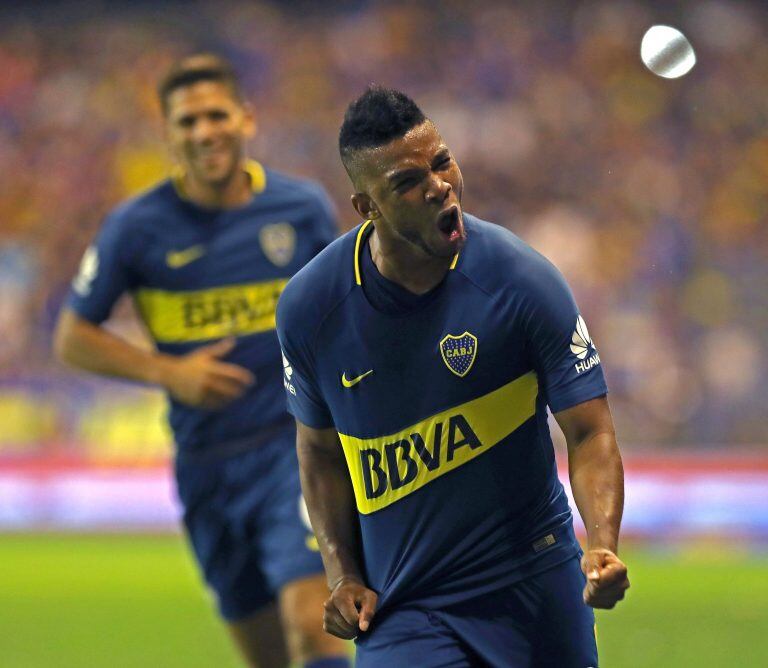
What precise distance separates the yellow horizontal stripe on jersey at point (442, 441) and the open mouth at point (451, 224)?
447mm

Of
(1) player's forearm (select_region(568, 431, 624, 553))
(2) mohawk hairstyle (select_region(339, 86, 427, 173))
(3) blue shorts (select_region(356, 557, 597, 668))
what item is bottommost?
(3) blue shorts (select_region(356, 557, 597, 668))

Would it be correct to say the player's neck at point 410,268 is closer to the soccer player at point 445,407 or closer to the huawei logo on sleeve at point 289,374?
the soccer player at point 445,407

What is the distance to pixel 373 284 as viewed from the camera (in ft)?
Result: 13.6

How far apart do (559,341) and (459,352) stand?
28 cm

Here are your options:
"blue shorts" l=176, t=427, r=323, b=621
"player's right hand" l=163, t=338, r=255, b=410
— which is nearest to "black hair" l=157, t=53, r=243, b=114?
"player's right hand" l=163, t=338, r=255, b=410

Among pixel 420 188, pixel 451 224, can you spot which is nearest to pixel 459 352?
pixel 451 224

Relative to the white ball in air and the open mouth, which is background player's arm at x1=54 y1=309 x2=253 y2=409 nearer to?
the white ball in air

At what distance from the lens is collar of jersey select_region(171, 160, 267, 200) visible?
6648 millimetres

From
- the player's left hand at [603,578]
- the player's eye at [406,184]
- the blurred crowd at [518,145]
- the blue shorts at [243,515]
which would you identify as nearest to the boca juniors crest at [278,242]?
the blue shorts at [243,515]

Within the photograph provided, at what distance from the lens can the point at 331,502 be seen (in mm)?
4379

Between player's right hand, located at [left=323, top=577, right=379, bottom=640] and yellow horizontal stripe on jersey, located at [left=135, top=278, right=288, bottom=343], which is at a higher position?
yellow horizontal stripe on jersey, located at [left=135, top=278, right=288, bottom=343]

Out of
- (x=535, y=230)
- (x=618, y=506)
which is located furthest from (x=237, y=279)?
(x=535, y=230)

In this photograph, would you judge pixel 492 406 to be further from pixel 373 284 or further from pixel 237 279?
pixel 237 279

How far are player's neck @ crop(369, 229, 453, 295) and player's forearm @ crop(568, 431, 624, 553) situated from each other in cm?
60
